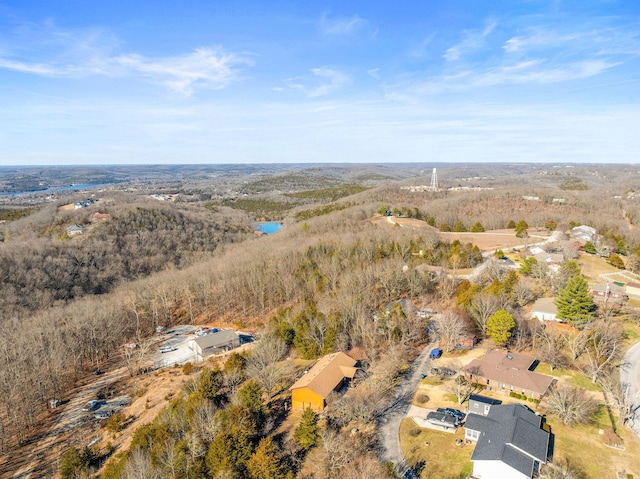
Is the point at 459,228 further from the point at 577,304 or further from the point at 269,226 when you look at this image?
the point at 269,226

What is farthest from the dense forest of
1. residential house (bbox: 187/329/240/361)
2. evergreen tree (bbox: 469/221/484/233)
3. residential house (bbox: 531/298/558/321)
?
residential house (bbox: 187/329/240/361)

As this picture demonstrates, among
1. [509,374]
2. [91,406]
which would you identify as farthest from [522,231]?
[91,406]

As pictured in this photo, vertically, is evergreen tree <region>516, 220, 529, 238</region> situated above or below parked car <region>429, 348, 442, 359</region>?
above

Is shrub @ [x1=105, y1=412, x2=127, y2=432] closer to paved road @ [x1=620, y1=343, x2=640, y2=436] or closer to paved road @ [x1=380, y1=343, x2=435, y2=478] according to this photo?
paved road @ [x1=380, y1=343, x2=435, y2=478]

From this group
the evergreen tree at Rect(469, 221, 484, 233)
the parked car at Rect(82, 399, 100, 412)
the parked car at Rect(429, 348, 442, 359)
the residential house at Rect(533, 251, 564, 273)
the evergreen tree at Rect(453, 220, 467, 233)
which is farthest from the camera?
the evergreen tree at Rect(453, 220, 467, 233)

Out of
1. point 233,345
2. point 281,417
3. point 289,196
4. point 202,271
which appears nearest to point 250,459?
point 281,417
